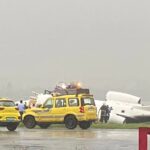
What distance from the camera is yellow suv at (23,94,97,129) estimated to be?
32.4m

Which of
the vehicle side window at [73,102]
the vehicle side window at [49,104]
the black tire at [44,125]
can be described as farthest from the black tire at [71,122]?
the black tire at [44,125]

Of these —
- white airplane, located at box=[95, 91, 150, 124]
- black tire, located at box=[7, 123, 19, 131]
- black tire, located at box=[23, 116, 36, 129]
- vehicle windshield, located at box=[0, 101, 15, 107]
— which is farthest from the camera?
white airplane, located at box=[95, 91, 150, 124]

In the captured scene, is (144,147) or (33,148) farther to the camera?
(33,148)

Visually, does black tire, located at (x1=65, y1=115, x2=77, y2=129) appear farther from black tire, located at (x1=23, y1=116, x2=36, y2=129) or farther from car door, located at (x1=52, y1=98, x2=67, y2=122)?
black tire, located at (x1=23, y1=116, x2=36, y2=129)

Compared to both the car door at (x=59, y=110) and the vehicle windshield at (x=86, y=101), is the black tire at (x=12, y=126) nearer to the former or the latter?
the car door at (x=59, y=110)

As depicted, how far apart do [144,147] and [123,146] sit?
10.5 metres

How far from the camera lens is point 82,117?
106 feet

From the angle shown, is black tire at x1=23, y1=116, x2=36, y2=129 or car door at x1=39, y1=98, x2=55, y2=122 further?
black tire at x1=23, y1=116, x2=36, y2=129

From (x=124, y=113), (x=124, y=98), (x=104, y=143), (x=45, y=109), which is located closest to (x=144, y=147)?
(x=104, y=143)

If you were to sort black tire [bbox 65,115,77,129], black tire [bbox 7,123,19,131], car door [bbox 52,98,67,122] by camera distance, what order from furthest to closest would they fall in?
car door [bbox 52,98,67,122] → black tire [bbox 65,115,77,129] → black tire [bbox 7,123,19,131]

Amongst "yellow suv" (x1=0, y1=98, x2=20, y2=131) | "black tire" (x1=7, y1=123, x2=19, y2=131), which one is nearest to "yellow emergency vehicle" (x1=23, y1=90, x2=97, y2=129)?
"black tire" (x1=7, y1=123, x2=19, y2=131)

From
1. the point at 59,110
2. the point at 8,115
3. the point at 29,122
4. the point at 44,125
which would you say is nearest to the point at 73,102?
the point at 59,110

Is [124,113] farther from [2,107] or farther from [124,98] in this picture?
[2,107]

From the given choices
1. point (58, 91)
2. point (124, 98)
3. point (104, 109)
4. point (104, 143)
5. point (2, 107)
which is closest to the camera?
point (104, 143)
